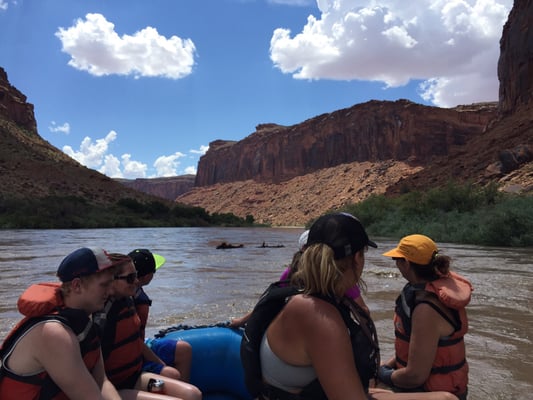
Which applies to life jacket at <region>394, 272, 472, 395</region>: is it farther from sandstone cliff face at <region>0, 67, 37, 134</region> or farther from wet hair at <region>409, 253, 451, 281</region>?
sandstone cliff face at <region>0, 67, 37, 134</region>

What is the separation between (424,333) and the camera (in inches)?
96.1

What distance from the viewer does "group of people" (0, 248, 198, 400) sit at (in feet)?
6.39

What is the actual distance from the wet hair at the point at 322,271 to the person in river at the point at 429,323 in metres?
0.94

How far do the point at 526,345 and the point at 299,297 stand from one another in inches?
167

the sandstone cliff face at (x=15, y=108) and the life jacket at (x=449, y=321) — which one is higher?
the sandstone cliff face at (x=15, y=108)

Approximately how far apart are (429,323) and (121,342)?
178 cm

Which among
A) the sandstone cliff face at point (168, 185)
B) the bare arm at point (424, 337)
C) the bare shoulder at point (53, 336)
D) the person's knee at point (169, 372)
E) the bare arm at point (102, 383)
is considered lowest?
the person's knee at point (169, 372)

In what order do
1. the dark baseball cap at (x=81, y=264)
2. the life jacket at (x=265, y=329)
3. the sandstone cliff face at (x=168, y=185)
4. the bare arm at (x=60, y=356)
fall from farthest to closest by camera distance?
the sandstone cliff face at (x=168, y=185) < the dark baseball cap at (x=81, y=264) < the bare arm at (x=60, y=356) < the life jacket at (x=265, y=329)

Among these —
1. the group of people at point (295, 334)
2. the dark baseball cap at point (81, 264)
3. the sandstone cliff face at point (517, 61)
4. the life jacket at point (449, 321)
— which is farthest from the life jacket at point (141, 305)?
the sandstone cliff face at point (517, 61)

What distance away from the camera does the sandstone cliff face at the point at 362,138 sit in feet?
270

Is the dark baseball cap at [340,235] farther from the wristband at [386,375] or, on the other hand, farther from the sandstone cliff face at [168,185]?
the sandstone cliff face at [168,185]

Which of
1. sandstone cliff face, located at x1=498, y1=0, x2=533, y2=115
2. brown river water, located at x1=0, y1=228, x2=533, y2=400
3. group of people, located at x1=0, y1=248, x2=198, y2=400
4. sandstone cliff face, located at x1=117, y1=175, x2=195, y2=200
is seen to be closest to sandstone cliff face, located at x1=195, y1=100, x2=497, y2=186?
sandstone cliff face, located at x1=498, y1=0, x2=533, y2=115

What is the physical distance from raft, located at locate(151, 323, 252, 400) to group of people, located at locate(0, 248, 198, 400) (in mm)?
550

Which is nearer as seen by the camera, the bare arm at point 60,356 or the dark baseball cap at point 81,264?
the bare arm at point 60,356
